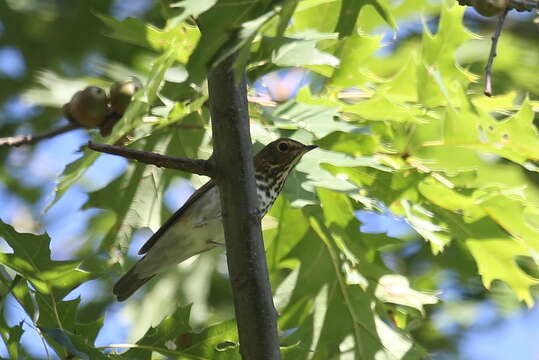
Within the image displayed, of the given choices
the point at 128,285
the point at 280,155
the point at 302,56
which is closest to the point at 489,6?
the point at 302,56

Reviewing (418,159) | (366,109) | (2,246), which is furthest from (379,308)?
(2,246)

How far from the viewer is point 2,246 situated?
465 cm

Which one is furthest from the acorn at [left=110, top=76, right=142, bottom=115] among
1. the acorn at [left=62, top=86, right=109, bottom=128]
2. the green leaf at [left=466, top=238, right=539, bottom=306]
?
the green leaf at [left=466, top=238, right=539, bottom=306]

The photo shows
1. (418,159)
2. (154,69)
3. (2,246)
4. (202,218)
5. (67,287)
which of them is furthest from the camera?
(2,246)

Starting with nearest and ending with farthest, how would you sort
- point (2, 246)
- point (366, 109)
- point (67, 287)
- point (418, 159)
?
point (67, 287)
point (366, 109)
point (418, 159)
point (2, 246)

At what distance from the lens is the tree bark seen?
2.11m

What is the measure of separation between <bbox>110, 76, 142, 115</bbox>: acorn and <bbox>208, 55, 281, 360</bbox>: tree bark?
3.91 feet

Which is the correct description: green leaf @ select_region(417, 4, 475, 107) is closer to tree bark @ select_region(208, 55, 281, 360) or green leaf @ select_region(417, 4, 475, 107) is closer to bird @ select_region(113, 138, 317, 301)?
bird @ select_region(113, 138, 317, 301)

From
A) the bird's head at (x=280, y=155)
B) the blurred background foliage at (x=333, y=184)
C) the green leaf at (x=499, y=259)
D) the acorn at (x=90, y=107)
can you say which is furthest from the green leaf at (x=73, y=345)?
the green leaf at (x=499, y=259)

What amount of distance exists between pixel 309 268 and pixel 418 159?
0.59 m

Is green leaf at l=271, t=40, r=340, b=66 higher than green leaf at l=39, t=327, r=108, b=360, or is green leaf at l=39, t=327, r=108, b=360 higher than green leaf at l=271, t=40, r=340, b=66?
green leaf at l=271, t=40, r=340, b=66

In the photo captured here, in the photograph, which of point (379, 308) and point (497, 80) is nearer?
point (379, 308)

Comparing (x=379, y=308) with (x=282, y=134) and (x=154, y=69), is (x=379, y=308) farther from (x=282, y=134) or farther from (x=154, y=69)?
(x=154, y=69)

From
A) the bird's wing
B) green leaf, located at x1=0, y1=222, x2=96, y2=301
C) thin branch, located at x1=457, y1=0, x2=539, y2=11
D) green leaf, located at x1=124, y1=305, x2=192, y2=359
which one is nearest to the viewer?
thin branch, located at x1=457, y1=0, x2=539, y2=11
